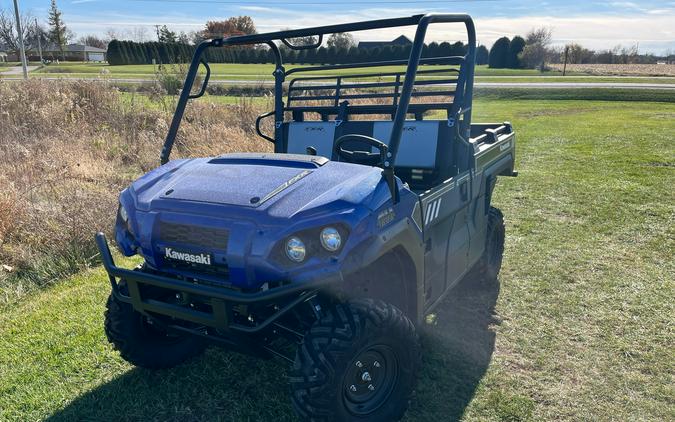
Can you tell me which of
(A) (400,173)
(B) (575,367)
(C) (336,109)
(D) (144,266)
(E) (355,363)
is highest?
(C) (336,109)

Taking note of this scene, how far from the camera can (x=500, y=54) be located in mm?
43281

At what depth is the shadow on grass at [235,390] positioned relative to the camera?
285 cm

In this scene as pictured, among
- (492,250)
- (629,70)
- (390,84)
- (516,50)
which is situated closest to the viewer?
(390,84)

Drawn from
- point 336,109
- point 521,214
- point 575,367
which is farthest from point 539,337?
point 521,214

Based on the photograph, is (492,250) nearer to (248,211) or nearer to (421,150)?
(421,150)

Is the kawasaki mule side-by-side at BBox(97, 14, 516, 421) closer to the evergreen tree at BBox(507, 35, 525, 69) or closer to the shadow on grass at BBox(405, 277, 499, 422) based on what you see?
the shadow on grass at BBox(405, 277, 499, 422)

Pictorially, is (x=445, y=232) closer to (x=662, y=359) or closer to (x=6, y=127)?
(x=662, y=359)

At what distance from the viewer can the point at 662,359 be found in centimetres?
334

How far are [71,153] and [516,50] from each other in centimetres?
4063

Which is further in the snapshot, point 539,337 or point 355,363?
point 539,337

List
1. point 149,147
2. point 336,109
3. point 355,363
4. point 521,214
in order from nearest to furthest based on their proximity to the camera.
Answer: point 355,363 < point 336,109 < point 521,214 < point 149,147

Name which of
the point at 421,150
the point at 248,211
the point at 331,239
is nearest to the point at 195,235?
the point at 248,211

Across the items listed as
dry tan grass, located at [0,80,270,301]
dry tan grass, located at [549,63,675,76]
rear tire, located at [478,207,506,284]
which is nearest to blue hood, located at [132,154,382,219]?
rear tire, located at [478,207,506,284]

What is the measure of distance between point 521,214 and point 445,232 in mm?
3524
